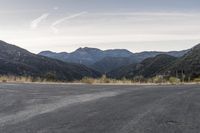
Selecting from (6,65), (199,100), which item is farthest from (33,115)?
(6,65)

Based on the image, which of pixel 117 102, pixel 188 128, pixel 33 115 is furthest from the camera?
pixel 117 102

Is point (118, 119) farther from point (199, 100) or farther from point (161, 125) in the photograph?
point (199, 100)

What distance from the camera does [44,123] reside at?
363 inches

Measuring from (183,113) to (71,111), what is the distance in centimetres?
268

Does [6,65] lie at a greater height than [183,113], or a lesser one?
greater

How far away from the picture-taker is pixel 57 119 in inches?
386

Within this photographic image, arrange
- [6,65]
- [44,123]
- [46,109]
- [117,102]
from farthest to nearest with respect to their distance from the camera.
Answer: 1. [6,65]
2. [117,102]
3. [46,109]
4. [44,123]

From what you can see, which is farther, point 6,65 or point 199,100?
point 6,65

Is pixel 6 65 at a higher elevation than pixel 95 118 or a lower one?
higher

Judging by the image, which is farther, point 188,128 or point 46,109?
point 46,109

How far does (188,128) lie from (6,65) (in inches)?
6947

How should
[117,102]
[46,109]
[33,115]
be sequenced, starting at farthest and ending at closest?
[117,102], [46,109], [33,115]

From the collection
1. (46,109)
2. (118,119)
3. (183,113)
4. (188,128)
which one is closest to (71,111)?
(46,109)

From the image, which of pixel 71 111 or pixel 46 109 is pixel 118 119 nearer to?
pixel 71 111
